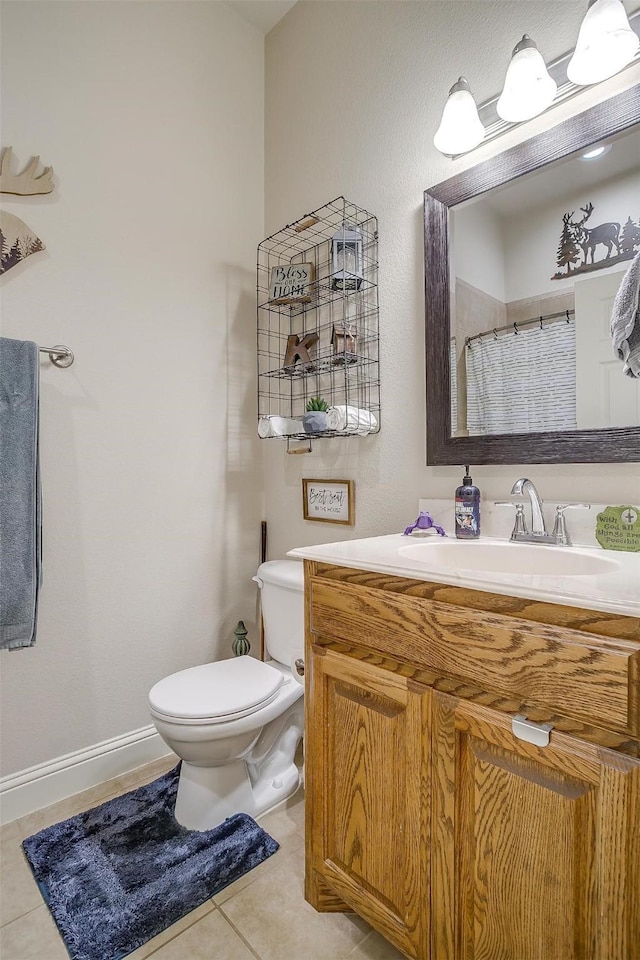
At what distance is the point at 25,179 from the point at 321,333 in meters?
1.07

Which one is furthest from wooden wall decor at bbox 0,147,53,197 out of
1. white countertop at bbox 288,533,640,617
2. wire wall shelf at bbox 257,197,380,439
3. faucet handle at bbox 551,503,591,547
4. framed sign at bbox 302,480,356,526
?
faucet handle at bbox 551,503,591,547

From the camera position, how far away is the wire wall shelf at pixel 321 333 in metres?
1.74

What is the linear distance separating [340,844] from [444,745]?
1.42 ft

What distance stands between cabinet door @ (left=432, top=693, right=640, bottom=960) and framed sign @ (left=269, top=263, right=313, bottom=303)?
1.52 m

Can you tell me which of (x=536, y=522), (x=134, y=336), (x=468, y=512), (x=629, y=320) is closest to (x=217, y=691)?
(x=468, y=512)

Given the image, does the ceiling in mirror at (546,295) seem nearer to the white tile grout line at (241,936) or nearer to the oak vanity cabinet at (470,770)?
the oak vanity cabinet at (470,770)

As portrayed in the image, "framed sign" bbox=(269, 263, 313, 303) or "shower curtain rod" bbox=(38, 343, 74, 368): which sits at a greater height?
"framed sign" bbox=(269, 263, 313, 303)

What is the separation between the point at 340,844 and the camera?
43.2 inches

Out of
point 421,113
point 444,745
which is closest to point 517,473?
point 444,745

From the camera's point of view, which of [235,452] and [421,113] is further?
[235,452]

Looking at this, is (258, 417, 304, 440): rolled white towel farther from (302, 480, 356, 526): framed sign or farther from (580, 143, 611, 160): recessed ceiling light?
(580, 143, 611, 160): recessed ceiling light

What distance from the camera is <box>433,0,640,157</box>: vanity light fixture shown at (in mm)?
1105

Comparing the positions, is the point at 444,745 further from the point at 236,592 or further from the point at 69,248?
the point at 69,248

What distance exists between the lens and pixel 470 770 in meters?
0.86
